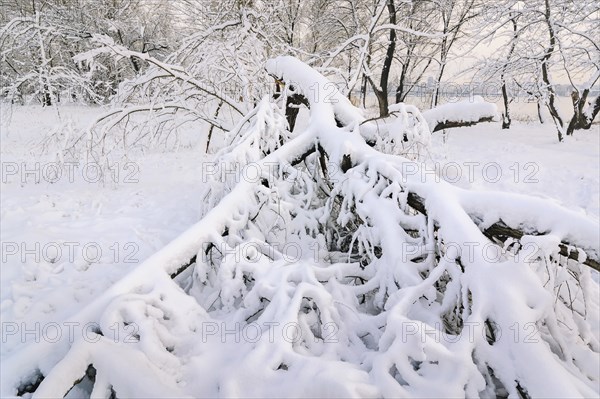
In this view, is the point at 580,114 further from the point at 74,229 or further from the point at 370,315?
the point at 74,229

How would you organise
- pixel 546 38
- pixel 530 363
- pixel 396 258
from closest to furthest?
pixel 530 363 → pixel 396 258 → pixel 546 38

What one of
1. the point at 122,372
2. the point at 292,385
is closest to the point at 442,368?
the point at 292,385

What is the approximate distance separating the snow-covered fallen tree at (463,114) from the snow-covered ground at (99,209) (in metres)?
0.41

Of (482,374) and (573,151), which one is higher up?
(573,151)

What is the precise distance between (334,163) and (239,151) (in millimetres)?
998

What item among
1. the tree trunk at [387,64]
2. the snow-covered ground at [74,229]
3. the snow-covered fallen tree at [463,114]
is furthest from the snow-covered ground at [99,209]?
the tree trunk at [387,64]

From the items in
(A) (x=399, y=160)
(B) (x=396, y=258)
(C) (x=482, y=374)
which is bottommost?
(C) (x=482, y=374)

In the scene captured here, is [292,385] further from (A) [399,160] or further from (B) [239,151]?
→ (B) [239,151]

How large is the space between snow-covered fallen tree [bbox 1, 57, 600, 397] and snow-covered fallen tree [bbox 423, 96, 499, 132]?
3.15 feet

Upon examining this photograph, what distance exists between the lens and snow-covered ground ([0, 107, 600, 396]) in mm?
2957

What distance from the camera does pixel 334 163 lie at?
3.03 meters

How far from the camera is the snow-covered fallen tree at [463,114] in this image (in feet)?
9.88

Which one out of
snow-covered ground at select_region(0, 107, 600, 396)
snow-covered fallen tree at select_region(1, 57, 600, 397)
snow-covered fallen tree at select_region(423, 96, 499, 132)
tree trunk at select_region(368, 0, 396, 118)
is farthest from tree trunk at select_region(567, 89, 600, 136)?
snow-covered fallen tree at select_region(1, 57, 600, 397)

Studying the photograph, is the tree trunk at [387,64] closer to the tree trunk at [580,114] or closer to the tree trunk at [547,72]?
the tree trunk at [547,72]
